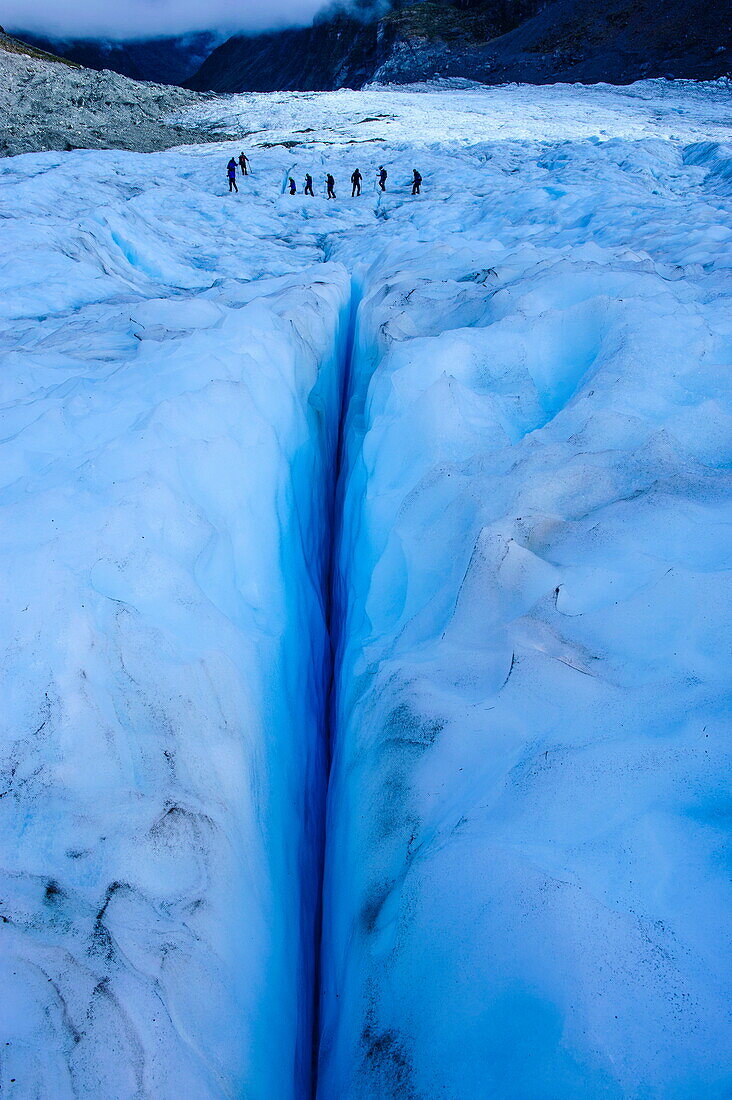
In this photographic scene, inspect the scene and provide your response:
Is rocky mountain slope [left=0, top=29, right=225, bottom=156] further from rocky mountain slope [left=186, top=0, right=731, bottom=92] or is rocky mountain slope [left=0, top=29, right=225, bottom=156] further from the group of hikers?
rocky mountain slope [left=186, top=0, right=731, bottom=92]

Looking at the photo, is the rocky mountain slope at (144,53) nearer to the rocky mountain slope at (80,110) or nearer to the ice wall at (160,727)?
the rocky mountain slope at (80,110)

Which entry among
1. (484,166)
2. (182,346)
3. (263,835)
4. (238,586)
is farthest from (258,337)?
(484,166)

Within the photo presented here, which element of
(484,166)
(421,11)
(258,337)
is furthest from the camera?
(421,11)

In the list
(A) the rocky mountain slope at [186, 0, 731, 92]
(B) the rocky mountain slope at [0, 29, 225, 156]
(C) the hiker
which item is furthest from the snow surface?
(A) the rocky mountain slope at [186, 0, 731, 92]

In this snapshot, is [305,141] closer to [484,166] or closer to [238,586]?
[484,166]

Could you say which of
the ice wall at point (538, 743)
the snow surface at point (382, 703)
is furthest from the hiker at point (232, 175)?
the ice wall at point (538, 743)
